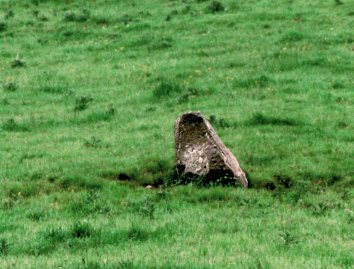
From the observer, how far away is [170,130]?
760 inches

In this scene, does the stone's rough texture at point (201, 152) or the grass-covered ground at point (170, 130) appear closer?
the grass-covered ground at point (170, 130)

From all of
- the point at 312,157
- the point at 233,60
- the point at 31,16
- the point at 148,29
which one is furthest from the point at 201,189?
the point at 31,16

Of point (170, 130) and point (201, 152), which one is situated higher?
point (201, 152)

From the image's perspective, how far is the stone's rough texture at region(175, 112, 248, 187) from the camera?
1512cm

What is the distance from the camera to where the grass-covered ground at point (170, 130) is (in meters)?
11.0

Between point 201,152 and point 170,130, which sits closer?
point 201,152

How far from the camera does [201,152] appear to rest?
1550 cm

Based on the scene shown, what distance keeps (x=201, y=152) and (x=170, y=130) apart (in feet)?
12.8

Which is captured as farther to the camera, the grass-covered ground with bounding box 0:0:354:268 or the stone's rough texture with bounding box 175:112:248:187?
the stone's rough texture with bounding box 175:112:248:187

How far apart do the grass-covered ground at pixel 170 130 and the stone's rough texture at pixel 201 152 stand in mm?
648

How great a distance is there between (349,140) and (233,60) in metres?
8.76

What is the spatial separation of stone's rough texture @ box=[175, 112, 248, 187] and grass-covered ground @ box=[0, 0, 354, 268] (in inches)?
25.5

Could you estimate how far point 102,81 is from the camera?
24984 mm

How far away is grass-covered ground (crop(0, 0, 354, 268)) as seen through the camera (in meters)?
11.0
